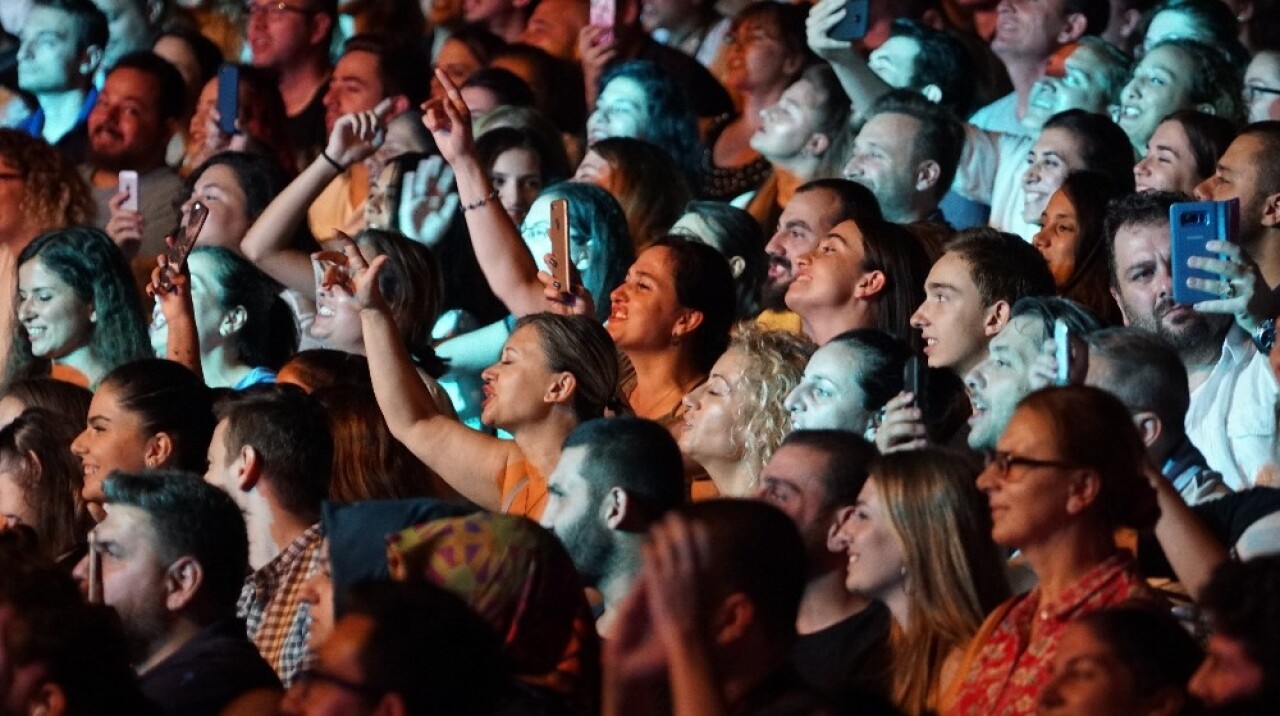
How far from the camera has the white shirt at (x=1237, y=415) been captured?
6066 millimetres

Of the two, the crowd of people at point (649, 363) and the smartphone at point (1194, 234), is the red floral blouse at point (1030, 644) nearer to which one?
the crowd of people at point (649, 363)

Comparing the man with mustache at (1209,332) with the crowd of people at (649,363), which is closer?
the crowd of people at (649,363)

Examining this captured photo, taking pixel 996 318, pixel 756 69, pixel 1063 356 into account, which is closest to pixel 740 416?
pixel 996 318

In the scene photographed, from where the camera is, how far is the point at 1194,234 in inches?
230

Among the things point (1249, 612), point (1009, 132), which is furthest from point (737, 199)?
point (1249, 612)

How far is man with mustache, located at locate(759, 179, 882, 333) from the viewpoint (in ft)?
23.8

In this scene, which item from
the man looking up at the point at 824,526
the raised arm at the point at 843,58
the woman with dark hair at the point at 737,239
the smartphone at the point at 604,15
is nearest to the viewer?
the man looking up at the point at 824,526

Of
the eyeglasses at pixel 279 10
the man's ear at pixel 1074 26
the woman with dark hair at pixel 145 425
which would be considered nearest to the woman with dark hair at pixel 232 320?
the woman with dark hair at pixel 145 425

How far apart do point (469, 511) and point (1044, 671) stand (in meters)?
1.17

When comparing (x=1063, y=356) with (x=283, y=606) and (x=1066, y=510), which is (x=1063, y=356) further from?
(x=283, y=606)

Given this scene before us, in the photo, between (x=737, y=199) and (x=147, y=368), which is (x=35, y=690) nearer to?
(x=147, y=368)

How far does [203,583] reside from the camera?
5066 mm

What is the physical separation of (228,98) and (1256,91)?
11.3ft

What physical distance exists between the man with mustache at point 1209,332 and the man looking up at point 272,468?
6.21 feet
